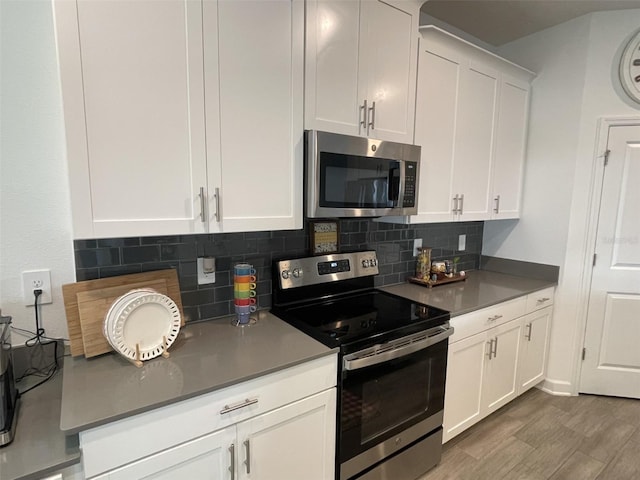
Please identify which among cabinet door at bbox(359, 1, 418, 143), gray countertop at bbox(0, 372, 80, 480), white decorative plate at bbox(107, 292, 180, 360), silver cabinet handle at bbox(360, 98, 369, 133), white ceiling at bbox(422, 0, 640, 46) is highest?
white ceiling at bbox(422, 0, 640, 46)

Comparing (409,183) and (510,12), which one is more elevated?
(510,12)

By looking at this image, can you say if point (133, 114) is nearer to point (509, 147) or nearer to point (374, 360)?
point (374, 360)

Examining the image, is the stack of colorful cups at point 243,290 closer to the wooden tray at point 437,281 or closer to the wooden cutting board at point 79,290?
the wooden cutting board at point 79,290

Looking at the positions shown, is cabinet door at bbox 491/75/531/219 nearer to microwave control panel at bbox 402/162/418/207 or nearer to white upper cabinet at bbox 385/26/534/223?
white upper cabinet at bbox 385/26/534/223

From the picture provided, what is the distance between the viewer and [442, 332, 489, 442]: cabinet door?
77.7 inches

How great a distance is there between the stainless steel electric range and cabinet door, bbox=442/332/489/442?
0.36 feet

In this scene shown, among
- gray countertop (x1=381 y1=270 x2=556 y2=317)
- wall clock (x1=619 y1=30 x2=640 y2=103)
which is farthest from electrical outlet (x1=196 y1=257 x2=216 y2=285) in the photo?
wall clock (x1=619 y1=30 x2=640 y2=103)

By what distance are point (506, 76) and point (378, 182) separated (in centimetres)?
147

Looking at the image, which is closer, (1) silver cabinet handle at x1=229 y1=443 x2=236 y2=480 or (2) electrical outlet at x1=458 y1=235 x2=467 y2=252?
(1) silver cabinet handle at x1=229 y1=443 x2=236 y2=480

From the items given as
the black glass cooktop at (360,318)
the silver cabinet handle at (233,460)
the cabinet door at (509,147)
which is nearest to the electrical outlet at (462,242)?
the cabinet door at (509,147)

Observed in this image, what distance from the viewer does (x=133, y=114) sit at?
1217 mm

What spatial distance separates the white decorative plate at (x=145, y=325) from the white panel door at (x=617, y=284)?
2.87 metres

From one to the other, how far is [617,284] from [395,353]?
81.3 inches

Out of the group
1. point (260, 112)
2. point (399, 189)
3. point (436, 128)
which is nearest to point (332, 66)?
point (260, 112)
